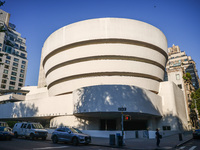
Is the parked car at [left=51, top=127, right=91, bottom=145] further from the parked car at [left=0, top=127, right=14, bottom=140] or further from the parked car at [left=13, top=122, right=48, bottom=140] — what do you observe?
the parked car at [left=0, top=127, right=14, bottom=140]

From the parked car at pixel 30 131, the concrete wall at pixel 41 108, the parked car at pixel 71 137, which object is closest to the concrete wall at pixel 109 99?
the concrete wall at pixel 41 108

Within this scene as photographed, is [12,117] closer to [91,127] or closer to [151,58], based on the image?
[91,127]

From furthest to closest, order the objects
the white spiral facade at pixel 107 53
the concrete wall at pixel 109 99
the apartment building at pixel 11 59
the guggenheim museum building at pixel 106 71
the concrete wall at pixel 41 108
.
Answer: the apartment building at pixel 11 59, the concrete wall at pixel 41 108, the white spiral facade at pixel 107 53, the guggenheim museum building at pixel 106 71, the concrete wall at pixel 109 99

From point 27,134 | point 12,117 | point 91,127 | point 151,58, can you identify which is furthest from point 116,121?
point 12,117

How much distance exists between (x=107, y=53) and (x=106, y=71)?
11.6ft

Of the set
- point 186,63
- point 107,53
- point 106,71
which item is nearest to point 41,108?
point 106,71

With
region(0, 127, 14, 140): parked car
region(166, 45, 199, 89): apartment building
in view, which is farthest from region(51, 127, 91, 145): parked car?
region(166, 45, 199, 89): apartment building

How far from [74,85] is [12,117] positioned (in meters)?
20.9

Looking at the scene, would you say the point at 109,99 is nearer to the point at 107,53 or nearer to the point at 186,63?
the point at 107,53

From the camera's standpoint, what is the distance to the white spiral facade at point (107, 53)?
104 ft

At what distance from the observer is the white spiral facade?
31.7m

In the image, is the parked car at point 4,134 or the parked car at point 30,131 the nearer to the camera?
the parked car at point 4,134

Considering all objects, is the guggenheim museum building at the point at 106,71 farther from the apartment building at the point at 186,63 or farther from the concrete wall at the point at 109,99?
the apartment building at the point at 186,63

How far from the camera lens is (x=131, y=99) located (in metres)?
27.2
